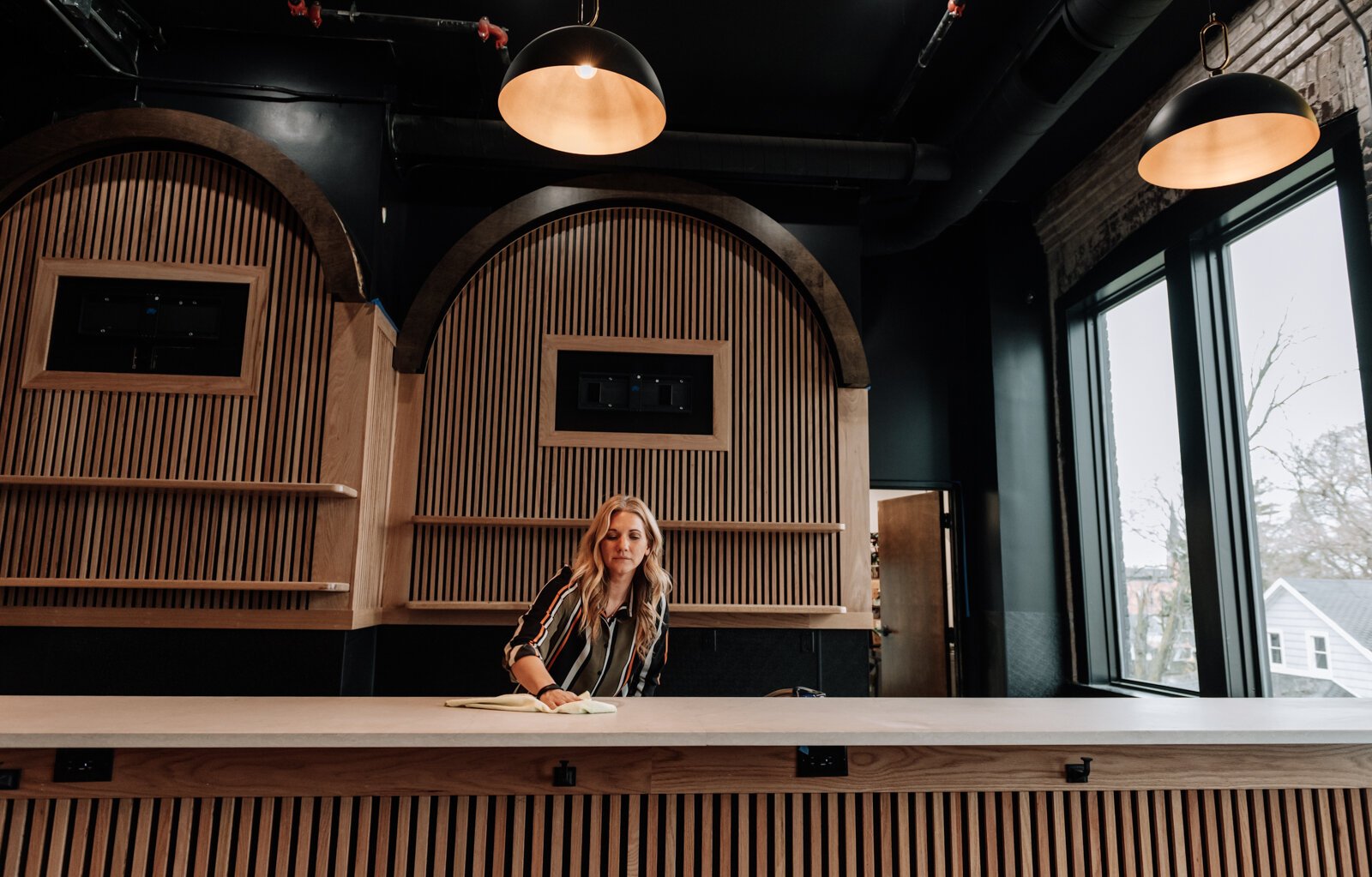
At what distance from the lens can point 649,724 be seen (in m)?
2.21

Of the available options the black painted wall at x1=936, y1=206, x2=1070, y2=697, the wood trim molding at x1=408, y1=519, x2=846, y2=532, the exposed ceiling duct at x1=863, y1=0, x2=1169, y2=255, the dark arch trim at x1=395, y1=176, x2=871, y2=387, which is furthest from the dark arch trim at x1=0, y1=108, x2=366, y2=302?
the black painted wall at x1=936, y1=206, x2=1070, y2=697

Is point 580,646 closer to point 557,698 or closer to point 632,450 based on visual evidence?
point 557,698

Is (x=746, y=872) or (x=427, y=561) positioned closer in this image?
(x=746, y=872)

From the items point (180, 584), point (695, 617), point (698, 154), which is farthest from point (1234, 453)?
point (180, 584)

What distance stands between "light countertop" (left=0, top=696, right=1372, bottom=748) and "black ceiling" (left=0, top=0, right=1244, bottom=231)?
341 cm

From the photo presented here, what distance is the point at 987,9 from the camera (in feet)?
15.0

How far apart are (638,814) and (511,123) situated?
2.13 m

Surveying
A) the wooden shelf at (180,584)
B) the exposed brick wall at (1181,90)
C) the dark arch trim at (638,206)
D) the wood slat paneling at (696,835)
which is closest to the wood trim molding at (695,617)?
the wooden shelf at (180,584)

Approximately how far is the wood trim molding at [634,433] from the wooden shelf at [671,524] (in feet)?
1.43

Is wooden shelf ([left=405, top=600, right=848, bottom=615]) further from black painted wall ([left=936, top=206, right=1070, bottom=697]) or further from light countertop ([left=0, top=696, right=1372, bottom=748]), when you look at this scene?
light countertop ([left=0, top=696, right=1372, bottom=748])

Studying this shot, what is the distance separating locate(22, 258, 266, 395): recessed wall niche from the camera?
4.28 metres

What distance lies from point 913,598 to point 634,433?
124 inches

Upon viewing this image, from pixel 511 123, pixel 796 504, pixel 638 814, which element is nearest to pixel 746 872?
pixel 638 814

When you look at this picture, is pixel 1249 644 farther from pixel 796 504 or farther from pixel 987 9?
pixel 987 9
